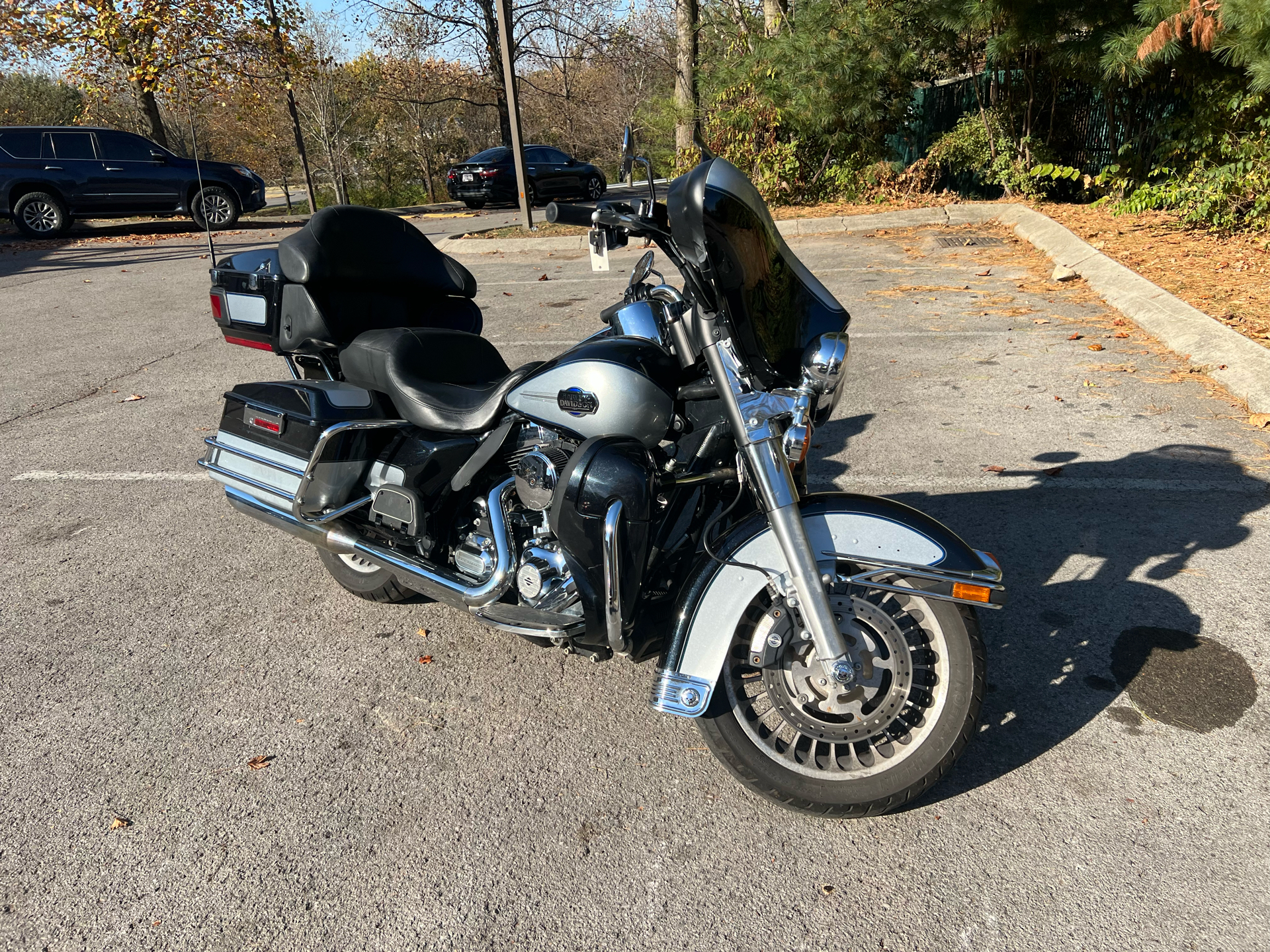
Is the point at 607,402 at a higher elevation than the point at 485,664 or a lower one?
higher

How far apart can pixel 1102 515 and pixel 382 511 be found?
3.25 meters

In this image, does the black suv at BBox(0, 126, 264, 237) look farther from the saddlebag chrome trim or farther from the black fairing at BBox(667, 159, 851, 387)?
the saddlebag chrome trim

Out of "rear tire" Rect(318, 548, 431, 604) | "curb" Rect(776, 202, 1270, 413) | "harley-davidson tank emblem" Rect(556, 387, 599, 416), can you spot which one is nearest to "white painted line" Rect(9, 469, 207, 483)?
"rear tire" Rect(318, 548, 431, 604)

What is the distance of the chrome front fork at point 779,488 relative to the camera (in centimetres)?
238

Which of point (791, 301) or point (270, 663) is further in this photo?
point (270, 663)

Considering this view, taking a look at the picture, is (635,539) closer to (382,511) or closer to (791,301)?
(791,301)

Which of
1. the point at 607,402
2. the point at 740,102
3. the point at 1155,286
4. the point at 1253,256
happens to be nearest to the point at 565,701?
the point at 607,402

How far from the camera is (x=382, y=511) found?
3.14 meters

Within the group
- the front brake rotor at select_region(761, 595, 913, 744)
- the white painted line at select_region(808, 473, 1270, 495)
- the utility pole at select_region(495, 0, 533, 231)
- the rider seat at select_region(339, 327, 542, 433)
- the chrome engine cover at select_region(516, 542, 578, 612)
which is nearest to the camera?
the front brake rotor at select_region(761, 595, 913, 744)

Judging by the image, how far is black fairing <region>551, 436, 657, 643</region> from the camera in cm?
260

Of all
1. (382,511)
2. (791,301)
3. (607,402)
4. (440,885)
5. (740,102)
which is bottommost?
(440,885)

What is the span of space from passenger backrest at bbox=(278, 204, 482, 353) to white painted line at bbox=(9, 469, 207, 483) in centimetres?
205

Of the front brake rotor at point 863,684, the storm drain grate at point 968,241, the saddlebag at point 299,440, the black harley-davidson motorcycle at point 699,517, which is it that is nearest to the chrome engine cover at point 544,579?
the black harley-davidson motorcycle at point 699,517

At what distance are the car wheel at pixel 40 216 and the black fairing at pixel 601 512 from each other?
17.9 metres
